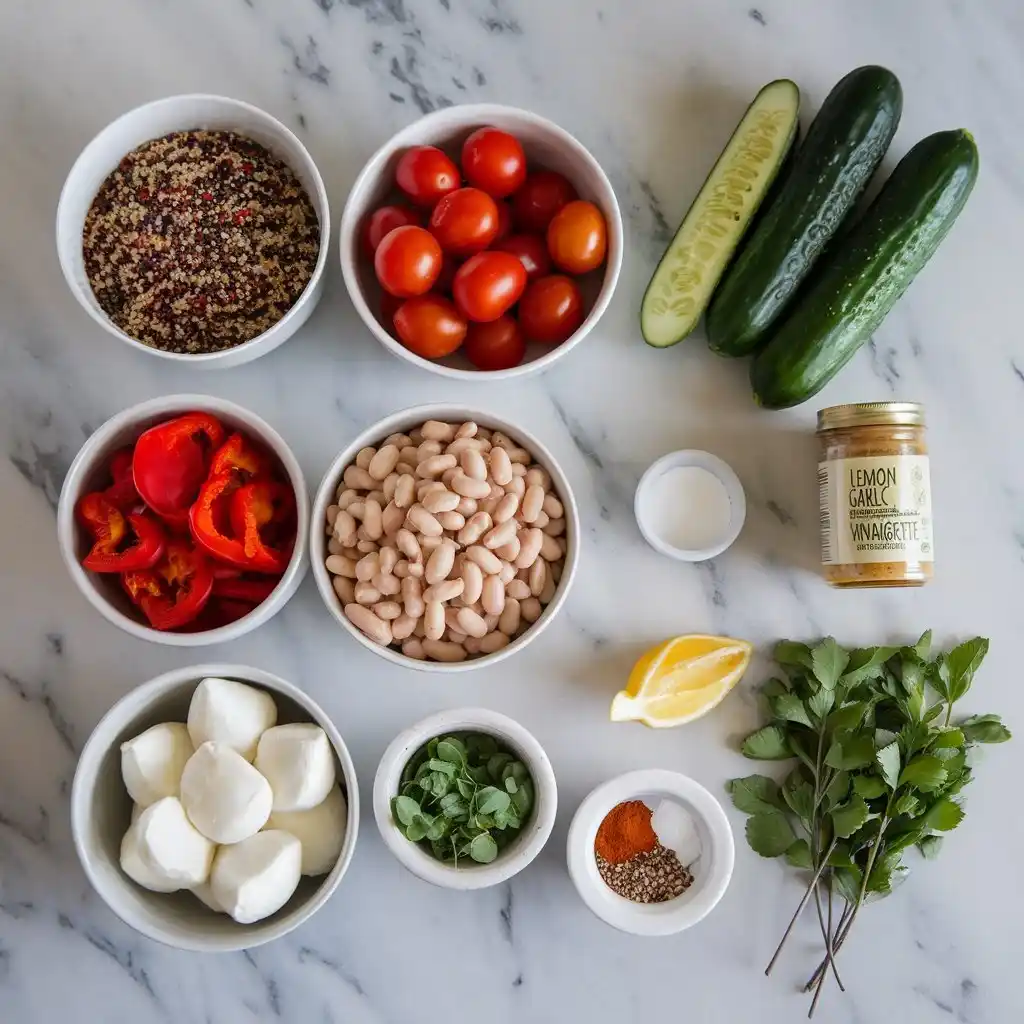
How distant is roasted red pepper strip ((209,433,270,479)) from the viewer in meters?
1.09

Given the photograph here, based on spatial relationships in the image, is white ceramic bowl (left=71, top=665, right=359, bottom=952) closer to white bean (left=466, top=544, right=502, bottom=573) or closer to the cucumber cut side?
white bean (left=466, top=544, right=502, bottom=573)

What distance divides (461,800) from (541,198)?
71 centimetres

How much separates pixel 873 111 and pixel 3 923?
1.42 metres

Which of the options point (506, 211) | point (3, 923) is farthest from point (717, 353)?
point (3, 923)

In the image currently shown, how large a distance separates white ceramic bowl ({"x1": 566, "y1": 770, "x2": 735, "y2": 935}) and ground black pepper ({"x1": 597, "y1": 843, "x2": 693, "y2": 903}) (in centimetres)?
1

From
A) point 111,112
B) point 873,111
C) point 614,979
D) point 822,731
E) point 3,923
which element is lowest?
point 3,923

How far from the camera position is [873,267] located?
117 cm

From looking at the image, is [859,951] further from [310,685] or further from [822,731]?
[310,685]

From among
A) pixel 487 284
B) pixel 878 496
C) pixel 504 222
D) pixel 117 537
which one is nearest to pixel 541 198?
pixel 504 222

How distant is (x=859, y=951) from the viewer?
4.16 feet

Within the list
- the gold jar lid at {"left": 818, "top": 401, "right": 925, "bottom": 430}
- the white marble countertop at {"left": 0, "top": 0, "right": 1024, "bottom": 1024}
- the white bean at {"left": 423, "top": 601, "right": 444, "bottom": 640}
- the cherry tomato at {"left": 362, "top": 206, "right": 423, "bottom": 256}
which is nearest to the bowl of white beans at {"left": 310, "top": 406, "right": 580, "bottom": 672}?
the white bean at {"left": 423, "top": 601, "right": 444, "bottom": 640}

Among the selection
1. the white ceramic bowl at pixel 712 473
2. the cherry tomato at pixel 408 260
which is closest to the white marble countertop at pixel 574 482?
the white ceramic bowl at pixel 712 473

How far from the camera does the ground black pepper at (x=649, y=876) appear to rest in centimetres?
118

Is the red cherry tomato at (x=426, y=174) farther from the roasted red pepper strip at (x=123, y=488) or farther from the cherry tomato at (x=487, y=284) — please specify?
the roasted red pepper strip at (x=123, y=488)
